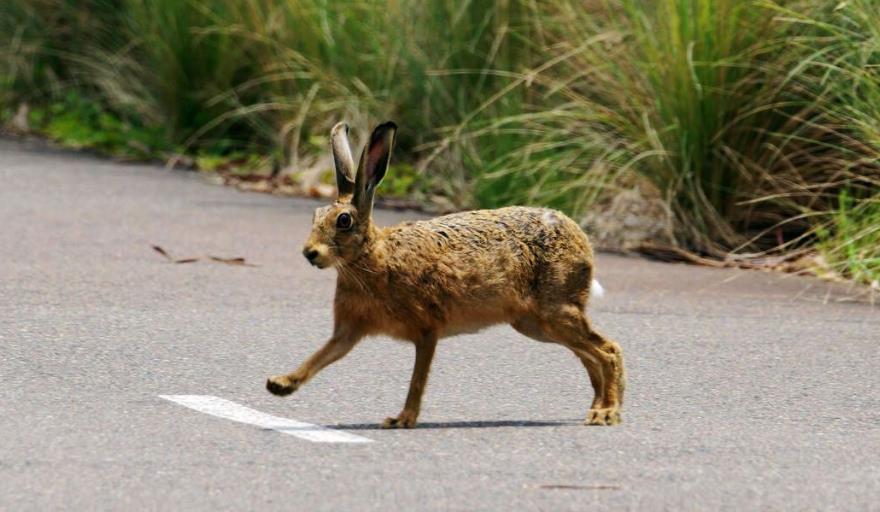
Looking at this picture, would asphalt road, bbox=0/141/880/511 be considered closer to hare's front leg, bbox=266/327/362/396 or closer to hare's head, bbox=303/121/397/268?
hare's front leg, bbox=266/327/362/396

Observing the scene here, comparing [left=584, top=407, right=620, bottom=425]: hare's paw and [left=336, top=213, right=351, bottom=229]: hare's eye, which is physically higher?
[left=336, top=213, right=351, bottom=229]: hare's eye

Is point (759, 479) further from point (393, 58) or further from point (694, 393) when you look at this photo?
point (393, 58)

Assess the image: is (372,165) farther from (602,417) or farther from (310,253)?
(602,417)

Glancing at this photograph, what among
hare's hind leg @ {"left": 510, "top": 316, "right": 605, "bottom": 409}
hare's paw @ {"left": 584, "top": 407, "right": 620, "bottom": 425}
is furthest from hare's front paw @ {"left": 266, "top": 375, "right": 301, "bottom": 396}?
hare's paw @ {"left": 584, "top": 407, "right": 620, "bottom": 425}

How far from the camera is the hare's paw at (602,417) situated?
244 inches

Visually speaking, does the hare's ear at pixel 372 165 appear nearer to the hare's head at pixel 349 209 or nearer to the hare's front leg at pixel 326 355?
the hare's head at pixel 349 209

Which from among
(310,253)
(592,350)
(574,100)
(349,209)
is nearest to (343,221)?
(349,209)

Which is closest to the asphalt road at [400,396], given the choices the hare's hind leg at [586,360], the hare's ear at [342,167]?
the hare's hind leg at [586,360]

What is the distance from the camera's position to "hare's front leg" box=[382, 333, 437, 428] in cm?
604

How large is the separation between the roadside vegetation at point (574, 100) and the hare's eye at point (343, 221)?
168 inches

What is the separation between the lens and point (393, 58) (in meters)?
13.2

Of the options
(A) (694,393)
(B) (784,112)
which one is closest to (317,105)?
(B) (784,112)

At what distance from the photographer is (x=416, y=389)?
6.04 metres

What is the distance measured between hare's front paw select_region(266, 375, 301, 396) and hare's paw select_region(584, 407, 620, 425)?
3.26 feet
